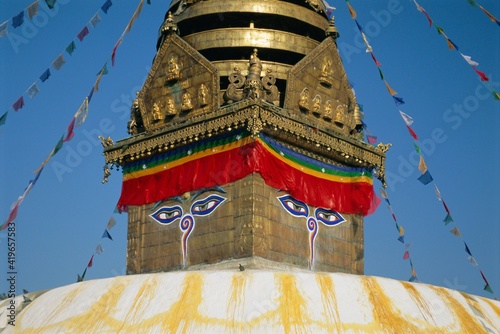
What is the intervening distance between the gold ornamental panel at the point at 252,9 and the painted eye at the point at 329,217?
189 inches

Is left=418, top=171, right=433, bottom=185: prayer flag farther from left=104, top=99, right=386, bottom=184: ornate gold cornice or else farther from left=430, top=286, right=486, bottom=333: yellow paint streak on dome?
left=430, top=286, right=486, bottom=333: yellow paint streak on dome

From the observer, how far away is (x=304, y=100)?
18.3 meters

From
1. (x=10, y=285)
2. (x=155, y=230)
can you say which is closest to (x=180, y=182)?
(x=155, y=230)

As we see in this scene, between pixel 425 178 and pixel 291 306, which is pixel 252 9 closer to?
pixel 425 178

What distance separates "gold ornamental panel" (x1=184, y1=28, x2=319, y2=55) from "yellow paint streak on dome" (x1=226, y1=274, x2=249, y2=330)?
318 inches

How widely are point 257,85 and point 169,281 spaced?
5.84m

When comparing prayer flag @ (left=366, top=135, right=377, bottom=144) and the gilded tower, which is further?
prayer flag @ (left=366, top=135, right=377, bottom=144)

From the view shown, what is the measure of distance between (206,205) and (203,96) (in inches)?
97.7

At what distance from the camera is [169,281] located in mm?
12461

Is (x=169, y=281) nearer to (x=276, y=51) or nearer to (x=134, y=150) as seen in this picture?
(x=134, y=150)

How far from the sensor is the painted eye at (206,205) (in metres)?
17.2

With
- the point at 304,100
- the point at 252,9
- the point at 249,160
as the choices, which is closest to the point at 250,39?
the point at 252,9

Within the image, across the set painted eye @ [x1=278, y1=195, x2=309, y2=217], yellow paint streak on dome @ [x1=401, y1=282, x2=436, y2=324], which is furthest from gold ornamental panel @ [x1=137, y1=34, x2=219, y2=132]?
yellow paint streak on dome @ [x1=401, y1=282, x2=436, y2=324]

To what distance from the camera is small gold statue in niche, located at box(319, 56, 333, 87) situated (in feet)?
62.4
